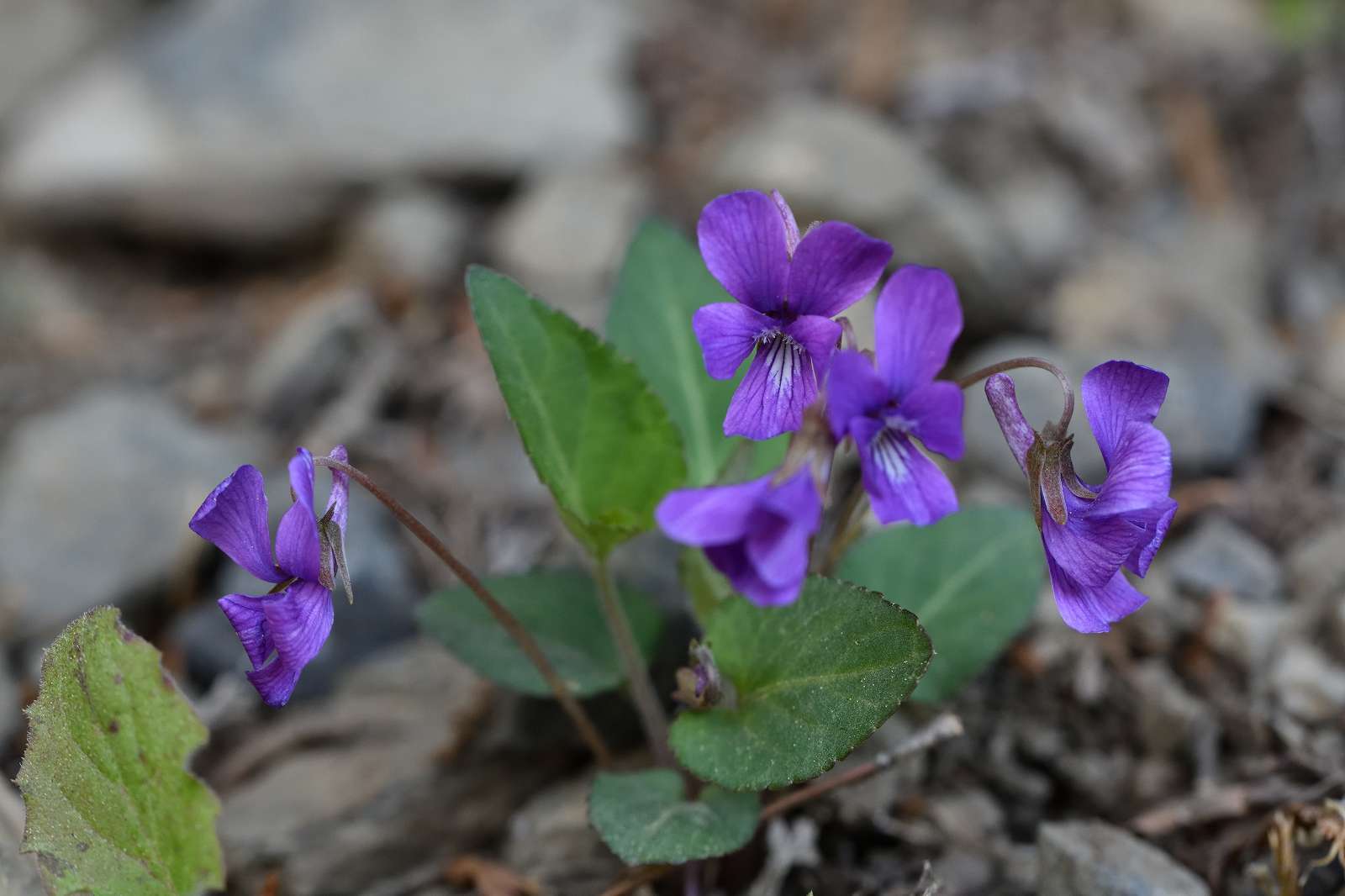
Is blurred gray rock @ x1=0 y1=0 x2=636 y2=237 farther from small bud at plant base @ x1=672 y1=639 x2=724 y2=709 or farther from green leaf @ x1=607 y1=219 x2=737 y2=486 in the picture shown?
small bud at plant base @ x1=672 y1=639 x2=724 y2=709

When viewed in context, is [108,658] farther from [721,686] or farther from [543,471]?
[721,686]

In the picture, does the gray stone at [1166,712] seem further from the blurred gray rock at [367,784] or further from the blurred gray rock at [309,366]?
the blurred gray rock at [309,366]

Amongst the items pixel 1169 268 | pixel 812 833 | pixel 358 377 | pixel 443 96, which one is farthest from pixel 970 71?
pixel 812 833

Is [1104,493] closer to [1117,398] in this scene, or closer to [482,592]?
[1117,398]

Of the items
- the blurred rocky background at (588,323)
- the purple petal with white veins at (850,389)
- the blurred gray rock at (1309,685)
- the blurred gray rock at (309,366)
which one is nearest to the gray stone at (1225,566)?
the blurred rocky background at (588,323)

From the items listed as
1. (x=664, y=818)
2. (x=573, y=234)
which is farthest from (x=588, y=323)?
(x=664, y=818)

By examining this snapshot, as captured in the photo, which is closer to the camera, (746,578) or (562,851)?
(746,578)

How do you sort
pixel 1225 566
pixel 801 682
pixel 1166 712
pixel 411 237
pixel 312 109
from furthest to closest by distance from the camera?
pixel 312 109 → pixel 411 237 → pixel 1225 566 → pixel 1166 712 → pixel 801 682
